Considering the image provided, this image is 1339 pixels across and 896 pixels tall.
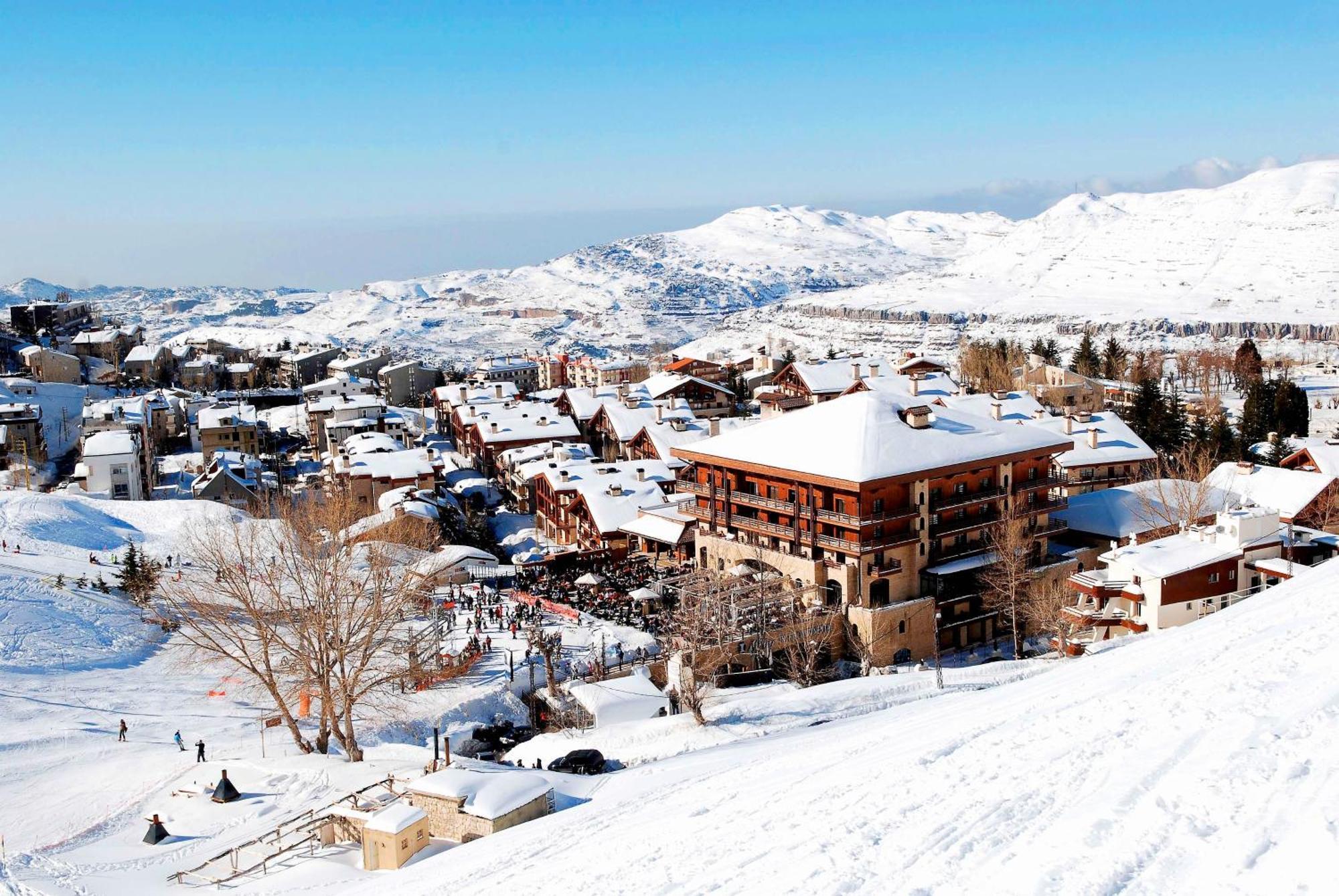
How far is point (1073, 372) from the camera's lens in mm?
74750

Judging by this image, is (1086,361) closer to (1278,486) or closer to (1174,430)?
(1174,430)

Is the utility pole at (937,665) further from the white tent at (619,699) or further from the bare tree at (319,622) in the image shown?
the bare tree at (319,622)

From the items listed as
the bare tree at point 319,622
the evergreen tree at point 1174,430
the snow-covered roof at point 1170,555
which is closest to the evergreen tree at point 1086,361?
the evergreen tree at point 1174,430

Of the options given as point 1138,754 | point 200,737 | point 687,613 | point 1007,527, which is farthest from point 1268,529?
point 200,737

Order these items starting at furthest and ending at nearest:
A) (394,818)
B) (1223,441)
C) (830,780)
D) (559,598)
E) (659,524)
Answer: (1223,441)
(659,524)
(559,598)
(394,818)
(830,780)

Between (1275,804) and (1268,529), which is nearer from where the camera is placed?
(1275,804)

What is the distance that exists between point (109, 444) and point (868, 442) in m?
44.0

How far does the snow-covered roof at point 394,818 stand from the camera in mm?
16609

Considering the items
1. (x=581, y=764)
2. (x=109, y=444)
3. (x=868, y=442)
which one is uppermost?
(x=868, y=442)

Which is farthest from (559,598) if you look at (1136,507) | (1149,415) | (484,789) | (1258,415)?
(1258,415)

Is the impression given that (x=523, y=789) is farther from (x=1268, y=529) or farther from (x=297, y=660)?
(x=1268, y=529)

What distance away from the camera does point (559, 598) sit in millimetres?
36094

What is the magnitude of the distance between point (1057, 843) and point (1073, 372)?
69.9 metres

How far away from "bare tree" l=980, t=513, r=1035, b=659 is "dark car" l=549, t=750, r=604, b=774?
1459cm
